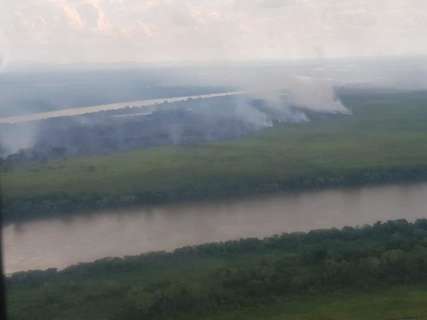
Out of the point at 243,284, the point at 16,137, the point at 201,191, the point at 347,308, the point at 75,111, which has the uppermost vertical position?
the point at 75,111

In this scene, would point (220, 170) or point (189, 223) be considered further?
point (220, 170)

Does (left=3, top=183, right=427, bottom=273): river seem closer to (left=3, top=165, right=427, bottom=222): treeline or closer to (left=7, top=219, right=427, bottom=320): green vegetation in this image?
(left=3, top=165, right=427, bottom=222): treeline

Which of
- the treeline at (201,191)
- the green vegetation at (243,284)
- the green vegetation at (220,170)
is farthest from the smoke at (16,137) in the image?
the green vegetation at (243,284)

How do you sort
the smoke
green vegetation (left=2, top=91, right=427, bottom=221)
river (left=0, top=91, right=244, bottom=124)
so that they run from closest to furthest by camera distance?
1. green vegetation (left=2, top=91, right=427, bottom=221)
2. the smoke
3. river (left=0, top=91, right=244, bottom=124)

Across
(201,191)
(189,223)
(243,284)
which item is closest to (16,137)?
(201,191)

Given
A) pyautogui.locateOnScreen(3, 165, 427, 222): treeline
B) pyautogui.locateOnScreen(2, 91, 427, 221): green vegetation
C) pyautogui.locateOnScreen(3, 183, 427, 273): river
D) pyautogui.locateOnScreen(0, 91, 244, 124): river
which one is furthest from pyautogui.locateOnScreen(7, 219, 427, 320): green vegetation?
pyautogui.locateOnScreen(0, 91, 244, 124): river

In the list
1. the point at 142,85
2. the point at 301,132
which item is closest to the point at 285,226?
the point at 301,132

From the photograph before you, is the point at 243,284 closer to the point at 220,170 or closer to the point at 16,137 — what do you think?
the point at 220,170
